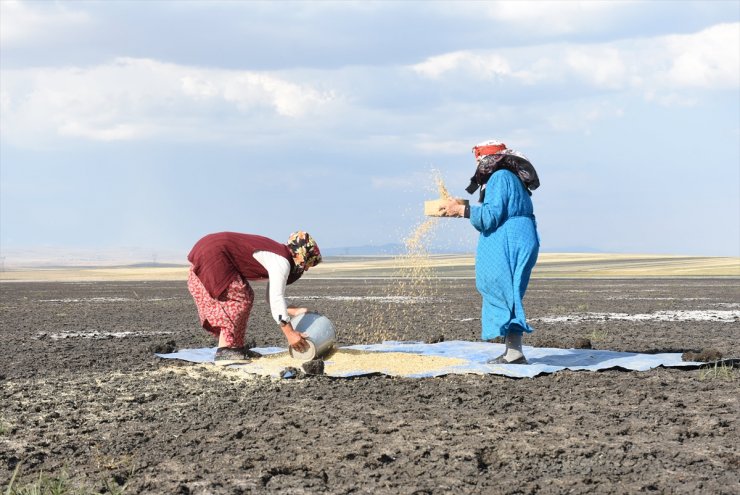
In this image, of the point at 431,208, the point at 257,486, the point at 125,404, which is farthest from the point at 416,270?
the point at 257,486

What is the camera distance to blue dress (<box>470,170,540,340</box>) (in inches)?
314

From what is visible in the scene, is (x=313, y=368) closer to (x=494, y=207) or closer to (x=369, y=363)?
(x=369, y=363)

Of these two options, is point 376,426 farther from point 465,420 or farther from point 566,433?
point 566,433

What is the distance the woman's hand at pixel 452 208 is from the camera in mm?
8023

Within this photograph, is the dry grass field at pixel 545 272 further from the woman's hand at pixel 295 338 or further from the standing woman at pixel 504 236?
the standing woman at pixel 504 236

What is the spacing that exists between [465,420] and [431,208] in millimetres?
2512

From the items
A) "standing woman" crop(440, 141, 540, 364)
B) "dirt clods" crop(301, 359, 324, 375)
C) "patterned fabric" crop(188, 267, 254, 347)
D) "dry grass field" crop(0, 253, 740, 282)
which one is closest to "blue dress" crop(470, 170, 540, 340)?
"standing woman" crop(440, 141, 540, 364)

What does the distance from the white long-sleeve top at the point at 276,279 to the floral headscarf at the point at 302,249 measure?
5.2 inches

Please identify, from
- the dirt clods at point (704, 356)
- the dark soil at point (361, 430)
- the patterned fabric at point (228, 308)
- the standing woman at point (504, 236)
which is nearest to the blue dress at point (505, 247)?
the standing woman at point (504, 236)

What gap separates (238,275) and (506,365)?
8.50 ft

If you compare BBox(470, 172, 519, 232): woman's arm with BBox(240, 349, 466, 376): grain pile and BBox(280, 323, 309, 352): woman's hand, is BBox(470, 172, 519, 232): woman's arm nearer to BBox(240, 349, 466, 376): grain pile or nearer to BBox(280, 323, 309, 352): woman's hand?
BBox(240, 349, 466, 376): grain pile

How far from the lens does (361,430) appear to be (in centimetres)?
582

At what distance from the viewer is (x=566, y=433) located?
224 inches

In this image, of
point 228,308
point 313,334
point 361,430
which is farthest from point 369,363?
point 361,430
